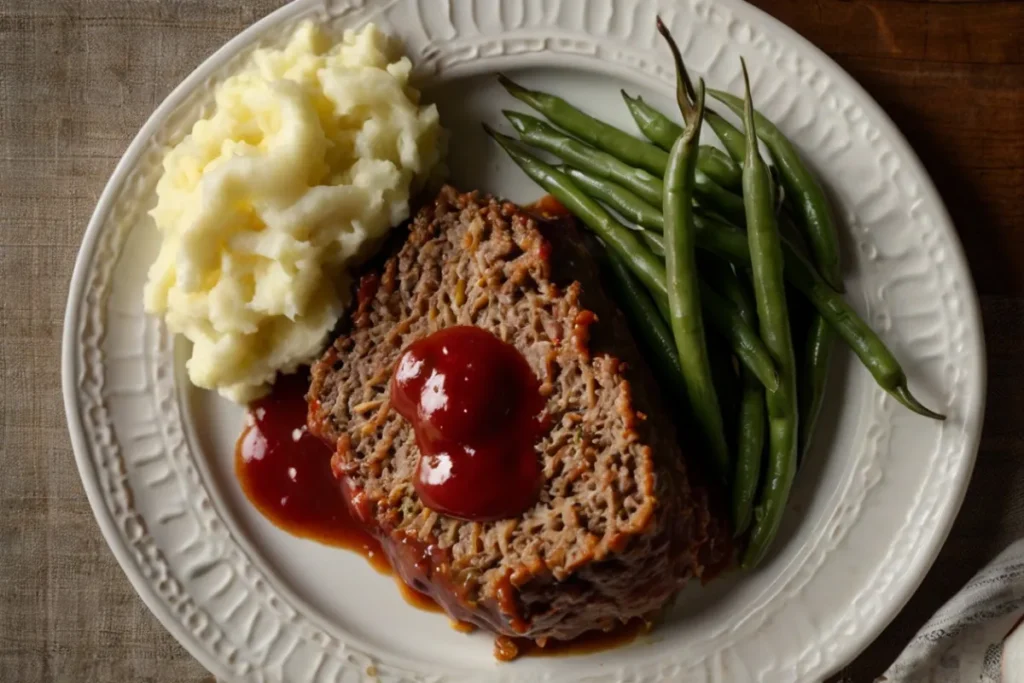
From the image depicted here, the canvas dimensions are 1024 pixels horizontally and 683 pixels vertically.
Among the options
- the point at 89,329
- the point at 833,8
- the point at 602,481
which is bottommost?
the point at 89,329

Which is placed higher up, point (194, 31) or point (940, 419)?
point (194, 31)

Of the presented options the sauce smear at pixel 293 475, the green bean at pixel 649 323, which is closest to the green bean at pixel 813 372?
the green bean at pixel 649 323

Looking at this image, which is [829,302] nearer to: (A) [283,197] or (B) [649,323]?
(B) [649,323]

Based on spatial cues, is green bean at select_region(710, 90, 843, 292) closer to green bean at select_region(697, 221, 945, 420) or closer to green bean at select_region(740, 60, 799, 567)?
green bean at select_region(697, 221, 945, 420)

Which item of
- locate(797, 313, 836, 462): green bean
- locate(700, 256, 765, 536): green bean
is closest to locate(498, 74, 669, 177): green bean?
locate(700, 256, 765, 536): green bean

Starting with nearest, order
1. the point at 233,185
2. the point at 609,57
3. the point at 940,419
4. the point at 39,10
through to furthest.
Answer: the point at 233,185 < the point at 940,419 < the point at 609,57 < the point at 39,10

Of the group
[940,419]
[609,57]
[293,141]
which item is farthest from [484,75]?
[940,419]

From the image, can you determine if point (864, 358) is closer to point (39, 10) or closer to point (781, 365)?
point (781, 365)

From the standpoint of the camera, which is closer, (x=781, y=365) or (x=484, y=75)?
(x=781, y=365)
